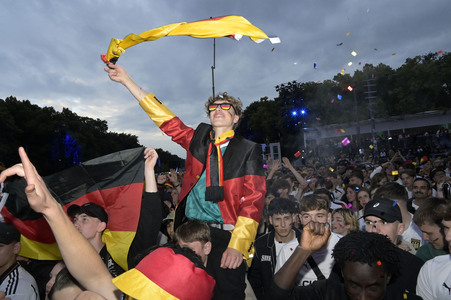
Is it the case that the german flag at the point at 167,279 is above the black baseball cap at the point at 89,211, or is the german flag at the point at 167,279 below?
below

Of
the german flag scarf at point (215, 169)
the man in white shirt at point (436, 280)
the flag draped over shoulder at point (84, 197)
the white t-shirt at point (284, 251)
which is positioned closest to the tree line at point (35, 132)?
the flag draped over shoulder at point (84, 197)

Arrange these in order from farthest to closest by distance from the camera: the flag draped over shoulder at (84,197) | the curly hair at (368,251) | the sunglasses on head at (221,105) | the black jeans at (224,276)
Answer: the flag draped over shoulder at (84,197), the sunglasses on head at (221,105), the black jeans at (224,276), the curly hair at (368,251)

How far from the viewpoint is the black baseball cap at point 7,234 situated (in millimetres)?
3299

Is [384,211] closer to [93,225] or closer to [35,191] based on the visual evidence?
[93,225]

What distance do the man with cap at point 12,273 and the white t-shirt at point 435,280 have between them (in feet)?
11.2

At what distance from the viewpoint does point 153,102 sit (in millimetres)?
3666

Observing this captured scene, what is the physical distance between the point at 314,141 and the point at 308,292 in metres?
40.7

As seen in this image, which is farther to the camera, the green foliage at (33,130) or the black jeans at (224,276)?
the green foliage at (33,130)

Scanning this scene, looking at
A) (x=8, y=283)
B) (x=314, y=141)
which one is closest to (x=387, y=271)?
(x=8, y=283)

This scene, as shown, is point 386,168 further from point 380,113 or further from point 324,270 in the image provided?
point 380,113

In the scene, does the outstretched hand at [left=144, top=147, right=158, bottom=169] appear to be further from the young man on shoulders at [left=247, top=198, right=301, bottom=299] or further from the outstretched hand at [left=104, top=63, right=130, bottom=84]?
the young man on shoulders at [left=247, top=198, right=301, bottom=299]

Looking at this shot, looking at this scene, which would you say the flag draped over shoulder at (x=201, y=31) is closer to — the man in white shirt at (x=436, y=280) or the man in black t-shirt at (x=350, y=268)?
the man in black t-shirt at (x=350, y=268)

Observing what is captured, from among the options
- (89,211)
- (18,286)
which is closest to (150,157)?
(89,211)

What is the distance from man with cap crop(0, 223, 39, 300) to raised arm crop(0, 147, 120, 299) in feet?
5.53
